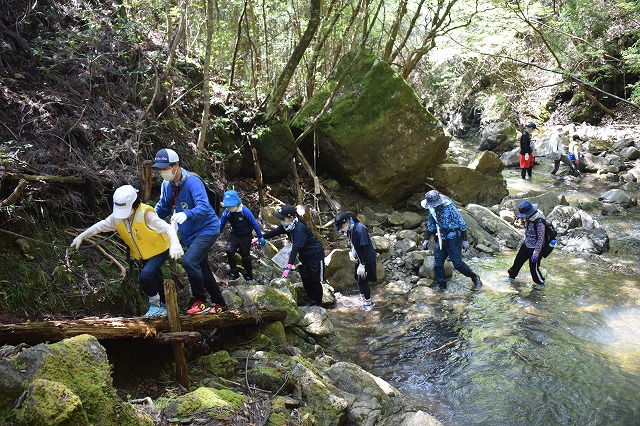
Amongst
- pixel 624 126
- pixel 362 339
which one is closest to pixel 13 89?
pixel 362 339

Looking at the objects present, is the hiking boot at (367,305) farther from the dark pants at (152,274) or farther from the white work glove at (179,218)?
the white work glove at (179,218)

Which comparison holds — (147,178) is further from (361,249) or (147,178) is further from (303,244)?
(361,249)

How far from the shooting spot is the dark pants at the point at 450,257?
8383 mm

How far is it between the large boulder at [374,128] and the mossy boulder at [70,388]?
30.1 ft

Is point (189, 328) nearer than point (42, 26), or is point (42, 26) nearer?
point (189, 328)

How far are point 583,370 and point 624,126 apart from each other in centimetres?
1823

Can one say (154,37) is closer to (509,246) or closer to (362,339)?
(362,339)

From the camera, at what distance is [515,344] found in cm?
676

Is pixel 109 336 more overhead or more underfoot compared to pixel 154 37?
more underfoot

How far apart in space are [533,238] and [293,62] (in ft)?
20.6

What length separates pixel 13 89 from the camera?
698cm

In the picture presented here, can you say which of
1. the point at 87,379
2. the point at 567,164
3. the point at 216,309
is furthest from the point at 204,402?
the point at 567,164

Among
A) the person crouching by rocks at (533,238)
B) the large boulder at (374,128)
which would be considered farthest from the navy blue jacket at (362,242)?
the large boulder at (374,128)

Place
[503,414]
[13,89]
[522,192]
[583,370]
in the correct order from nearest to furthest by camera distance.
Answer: [503,414]
[583,370]
[13,89]
[522,192]
